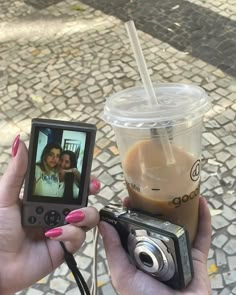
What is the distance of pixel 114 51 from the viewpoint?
124 inches

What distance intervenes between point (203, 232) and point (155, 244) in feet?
0.83

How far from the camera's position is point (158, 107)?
1076mm

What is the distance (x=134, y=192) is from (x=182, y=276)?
8.5 inches

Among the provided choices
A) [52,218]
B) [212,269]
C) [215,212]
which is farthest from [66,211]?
[215,212]

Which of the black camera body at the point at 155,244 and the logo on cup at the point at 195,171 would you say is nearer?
the black camera body at the point at 155,244

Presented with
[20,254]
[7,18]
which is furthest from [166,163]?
[7,18]

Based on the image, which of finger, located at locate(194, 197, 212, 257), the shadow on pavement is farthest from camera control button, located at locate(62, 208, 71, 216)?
the shadow on pavement

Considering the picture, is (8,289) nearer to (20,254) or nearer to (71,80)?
(20,254)

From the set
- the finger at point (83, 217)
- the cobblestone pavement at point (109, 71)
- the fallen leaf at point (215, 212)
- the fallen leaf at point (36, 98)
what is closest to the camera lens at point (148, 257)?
the finger at point (83, 217)

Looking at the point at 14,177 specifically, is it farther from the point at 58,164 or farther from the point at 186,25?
the point at 186,25

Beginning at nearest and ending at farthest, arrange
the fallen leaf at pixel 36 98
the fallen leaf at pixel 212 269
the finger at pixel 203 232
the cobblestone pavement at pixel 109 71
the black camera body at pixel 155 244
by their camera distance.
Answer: the black camera body at pixel 155 244 → the finger at pixel 203 232 → the fallen leaf at pixel 212 269 → the cobblestone pavement at pixel 109 71 → the fallen leaf at pixel 36 98

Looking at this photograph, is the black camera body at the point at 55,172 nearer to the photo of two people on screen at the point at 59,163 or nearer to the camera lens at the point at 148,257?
the photo of two people on screen at the point at 59,163

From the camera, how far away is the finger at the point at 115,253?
1106mm

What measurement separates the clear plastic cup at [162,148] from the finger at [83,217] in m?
0.11
